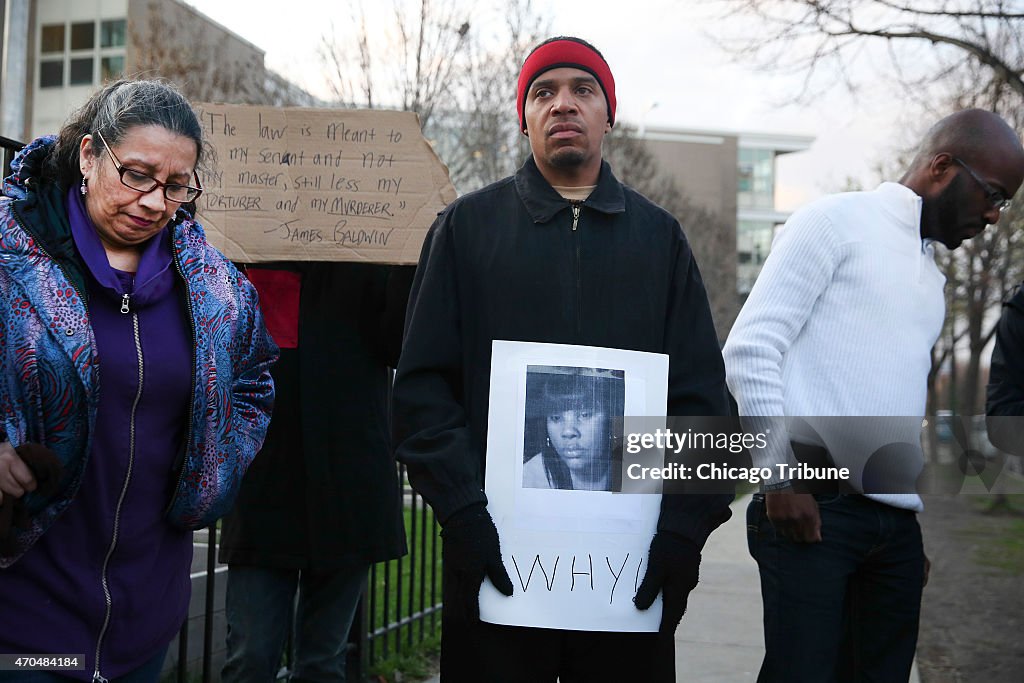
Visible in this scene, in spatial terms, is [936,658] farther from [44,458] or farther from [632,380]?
[44,458]

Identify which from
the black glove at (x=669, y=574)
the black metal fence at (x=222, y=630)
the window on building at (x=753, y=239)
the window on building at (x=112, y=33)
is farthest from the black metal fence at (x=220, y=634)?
the window on building at (x=753, y=239)

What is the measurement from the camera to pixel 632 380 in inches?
88.6

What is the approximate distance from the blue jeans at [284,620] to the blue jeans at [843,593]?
4.21 ft

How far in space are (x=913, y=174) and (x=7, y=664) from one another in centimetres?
270

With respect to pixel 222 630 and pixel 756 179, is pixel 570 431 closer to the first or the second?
pixel 222 630

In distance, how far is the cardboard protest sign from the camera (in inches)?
121

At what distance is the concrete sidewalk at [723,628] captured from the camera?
5340 millimetres

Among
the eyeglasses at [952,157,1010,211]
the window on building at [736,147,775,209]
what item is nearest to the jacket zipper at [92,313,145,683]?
the eyeglasses at [952,157,1010,211]

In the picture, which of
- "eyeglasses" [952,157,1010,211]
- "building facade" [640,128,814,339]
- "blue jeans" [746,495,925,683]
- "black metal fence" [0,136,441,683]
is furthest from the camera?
"building facade" [640,128,814,339]

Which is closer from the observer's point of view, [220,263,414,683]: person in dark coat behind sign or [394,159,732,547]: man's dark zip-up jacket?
[394,159,732,547]: man's dark zip-up jacket

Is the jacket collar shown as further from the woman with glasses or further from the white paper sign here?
the woman with glasses

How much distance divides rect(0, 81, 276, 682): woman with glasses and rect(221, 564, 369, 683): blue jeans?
0.64 meters

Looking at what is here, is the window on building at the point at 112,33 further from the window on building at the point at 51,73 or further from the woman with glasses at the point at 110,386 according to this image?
the woman with glasses at the point at 110,386

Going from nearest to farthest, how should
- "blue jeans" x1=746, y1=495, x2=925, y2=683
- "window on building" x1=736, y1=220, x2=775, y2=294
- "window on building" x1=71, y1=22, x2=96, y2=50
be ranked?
"blue jeans" x1=746, y1=495, x2=925, y2=683 < "window on building" x1=71, y1=22, x2=96, y2=50 < "window on building" x1=736, y1=220, x2=775, y2=294
